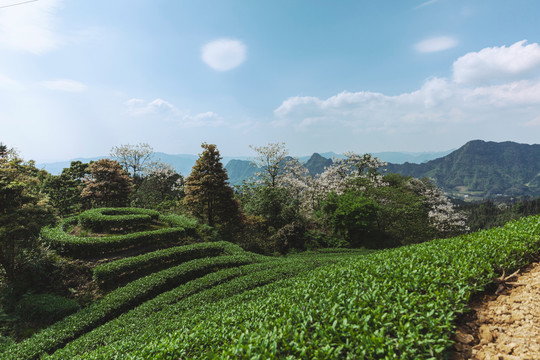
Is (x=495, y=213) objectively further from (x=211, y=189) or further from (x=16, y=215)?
(x=16, y=215)

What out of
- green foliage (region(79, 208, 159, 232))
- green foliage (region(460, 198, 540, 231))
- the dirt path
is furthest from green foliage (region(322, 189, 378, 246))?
green foliage (region(460, 198, 540, 231))

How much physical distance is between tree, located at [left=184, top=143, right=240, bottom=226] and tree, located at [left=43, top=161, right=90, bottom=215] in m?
14.1

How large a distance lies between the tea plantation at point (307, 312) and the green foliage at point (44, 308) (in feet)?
3.17

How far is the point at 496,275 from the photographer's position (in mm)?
4766

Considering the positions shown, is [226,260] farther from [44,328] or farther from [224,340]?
[224,340]

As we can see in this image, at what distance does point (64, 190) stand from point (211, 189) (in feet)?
58.2

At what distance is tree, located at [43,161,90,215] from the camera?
80.4 feet

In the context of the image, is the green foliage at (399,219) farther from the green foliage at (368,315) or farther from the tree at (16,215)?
the tree at (16,215)

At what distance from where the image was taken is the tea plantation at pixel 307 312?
10.5 feet

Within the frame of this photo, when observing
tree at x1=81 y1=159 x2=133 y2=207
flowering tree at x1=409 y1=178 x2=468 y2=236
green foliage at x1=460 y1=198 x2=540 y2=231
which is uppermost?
tree at x1=81 y1=159 x2=133 y2=207

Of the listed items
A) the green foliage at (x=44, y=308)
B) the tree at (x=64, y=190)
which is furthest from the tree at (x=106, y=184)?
the green foliage at (x=44, y=308)

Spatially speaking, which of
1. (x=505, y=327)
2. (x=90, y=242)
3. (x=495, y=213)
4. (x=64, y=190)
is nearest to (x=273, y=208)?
(x=90, y=242)

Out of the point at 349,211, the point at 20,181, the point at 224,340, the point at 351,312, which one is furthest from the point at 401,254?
the point at 349,211

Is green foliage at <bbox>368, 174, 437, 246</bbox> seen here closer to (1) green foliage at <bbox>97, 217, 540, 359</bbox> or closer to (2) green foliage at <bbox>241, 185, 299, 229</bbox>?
(2) green foliage at <bbox>241, 185, 299, 229</bbox>
